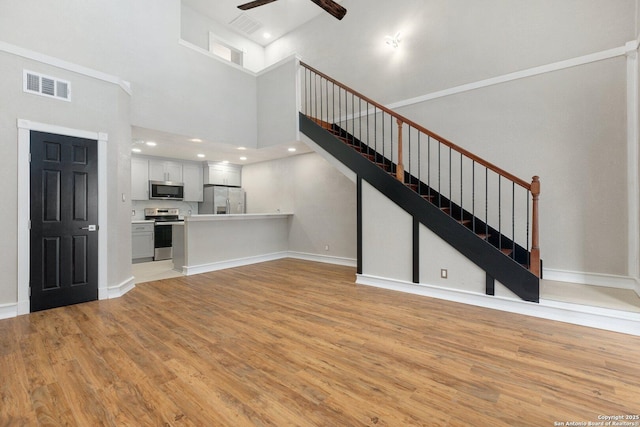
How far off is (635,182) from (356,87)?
15.2 ft

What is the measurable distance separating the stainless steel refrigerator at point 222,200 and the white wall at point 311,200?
47 cm

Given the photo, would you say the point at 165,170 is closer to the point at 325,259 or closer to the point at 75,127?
the point at 75,127

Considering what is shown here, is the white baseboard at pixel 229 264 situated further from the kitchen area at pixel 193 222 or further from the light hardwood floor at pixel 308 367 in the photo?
the light hardwood floor at pixel 308 367

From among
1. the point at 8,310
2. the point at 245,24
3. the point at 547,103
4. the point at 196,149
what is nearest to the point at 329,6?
the point at 547,103

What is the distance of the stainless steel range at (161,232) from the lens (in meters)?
6.78

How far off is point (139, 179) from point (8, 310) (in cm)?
418

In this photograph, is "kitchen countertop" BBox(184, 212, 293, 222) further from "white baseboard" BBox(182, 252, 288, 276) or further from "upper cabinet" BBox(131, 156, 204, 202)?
"upper cabinet" BBox(131, 156, 204, 202)

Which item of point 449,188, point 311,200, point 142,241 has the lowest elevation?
point 142,241

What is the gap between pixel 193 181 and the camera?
779 centimetres

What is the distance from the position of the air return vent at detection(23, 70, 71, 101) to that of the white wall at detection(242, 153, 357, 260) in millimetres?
4324

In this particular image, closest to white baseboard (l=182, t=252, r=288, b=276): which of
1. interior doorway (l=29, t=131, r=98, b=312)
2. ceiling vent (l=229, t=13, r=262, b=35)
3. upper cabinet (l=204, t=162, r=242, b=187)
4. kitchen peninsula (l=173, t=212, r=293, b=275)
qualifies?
kitchen peninsula (l=173, t=212, r=293, b=275)

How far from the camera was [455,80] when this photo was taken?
188 inches

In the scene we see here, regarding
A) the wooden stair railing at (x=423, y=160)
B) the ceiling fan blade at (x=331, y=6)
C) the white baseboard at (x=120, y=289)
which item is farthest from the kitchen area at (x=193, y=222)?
the ceiling fan blade at (x=331, y=6)

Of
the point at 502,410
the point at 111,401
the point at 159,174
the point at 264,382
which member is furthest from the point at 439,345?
the point at 159,174
